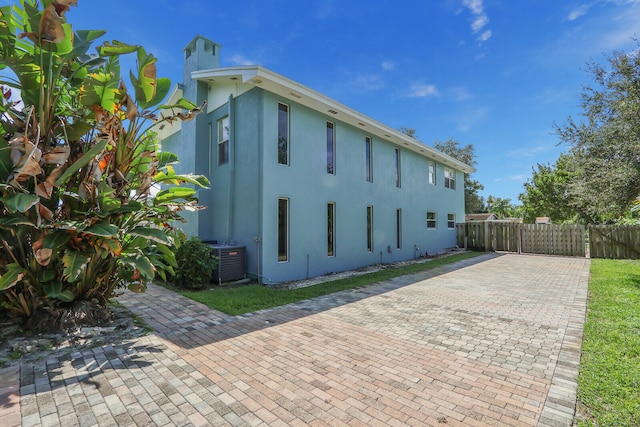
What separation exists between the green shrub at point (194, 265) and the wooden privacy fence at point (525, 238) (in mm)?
17234

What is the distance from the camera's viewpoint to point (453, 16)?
36.4ft

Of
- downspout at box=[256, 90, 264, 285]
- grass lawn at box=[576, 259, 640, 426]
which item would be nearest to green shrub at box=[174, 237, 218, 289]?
downspout at box=[256, 90, 264, 285]

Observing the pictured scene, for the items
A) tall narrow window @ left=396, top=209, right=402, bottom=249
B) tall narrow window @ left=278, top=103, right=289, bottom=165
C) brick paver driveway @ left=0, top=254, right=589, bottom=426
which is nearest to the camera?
brick paver driveway @ left=0, top=254, right=589, bottom=426

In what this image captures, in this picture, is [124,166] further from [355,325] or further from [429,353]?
[429,353]

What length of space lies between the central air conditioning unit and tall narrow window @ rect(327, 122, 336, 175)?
4.33 meters

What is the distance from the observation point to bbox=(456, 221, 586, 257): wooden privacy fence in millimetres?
16125

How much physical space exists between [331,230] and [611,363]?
7.82m

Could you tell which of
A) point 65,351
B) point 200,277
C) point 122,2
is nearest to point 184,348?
point 65,351

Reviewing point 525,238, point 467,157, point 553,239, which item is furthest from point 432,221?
Answer: point 467,157

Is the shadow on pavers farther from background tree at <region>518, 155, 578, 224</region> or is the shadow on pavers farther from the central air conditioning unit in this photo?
background tree at <region>518, 155, 578, 224</region>

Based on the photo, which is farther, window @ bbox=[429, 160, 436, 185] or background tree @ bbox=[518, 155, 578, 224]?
background tree @ bbox=[518, 155, 578, 224]

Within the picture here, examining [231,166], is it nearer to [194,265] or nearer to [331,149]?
[194,265]

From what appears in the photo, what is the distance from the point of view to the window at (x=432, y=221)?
1720 centimetres

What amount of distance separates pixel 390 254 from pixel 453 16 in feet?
31.9
